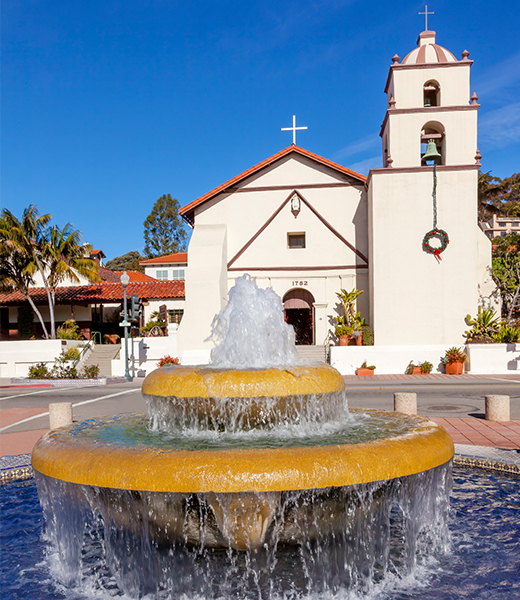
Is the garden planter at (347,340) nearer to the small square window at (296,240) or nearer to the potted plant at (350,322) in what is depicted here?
the potted plant at (350,322)

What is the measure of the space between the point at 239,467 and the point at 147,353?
21.3 m

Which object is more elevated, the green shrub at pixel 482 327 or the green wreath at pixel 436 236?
the green wreath at pixel 436 236

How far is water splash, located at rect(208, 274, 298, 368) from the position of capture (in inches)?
228

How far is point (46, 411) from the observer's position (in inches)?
519

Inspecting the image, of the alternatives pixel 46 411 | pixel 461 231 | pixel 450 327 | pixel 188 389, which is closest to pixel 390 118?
pixel 461 231

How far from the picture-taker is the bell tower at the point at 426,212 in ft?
74.4

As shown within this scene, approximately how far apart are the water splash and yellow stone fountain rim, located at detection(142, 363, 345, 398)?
0.88m

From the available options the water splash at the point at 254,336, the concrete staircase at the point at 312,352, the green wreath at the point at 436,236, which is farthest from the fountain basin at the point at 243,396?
the green wreath at the point at 436,236

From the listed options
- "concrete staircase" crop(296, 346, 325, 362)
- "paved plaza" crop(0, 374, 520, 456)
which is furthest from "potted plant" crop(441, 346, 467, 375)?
"concrete staircase" crop(296, 346, 325, 362)

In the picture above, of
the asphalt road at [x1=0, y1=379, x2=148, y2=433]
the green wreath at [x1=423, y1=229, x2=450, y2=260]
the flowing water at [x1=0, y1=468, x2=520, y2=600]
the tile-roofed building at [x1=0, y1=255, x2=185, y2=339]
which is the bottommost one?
the asphalt road at [x1=0, y1=379, x2=148, y2=433]

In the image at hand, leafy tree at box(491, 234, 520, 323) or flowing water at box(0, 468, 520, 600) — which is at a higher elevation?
leafy tree at box(491, 234, 520, 323)

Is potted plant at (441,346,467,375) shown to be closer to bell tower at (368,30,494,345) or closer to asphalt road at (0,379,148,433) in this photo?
bell tower at (368,30,494,345)

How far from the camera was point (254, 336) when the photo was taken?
579cm

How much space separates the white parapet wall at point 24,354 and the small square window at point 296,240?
488 inches
